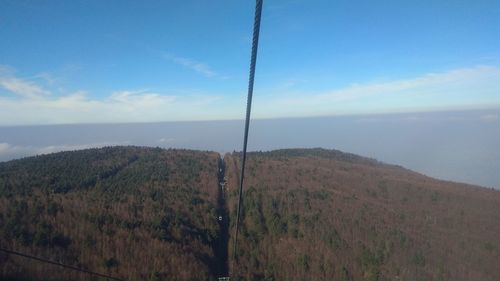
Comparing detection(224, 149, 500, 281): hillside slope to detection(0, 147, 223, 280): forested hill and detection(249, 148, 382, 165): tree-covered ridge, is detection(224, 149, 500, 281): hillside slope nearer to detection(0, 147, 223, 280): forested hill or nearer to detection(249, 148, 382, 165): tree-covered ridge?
detection(0, 147, 223, 280): forested hill

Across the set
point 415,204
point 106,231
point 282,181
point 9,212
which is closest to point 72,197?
point 9,212

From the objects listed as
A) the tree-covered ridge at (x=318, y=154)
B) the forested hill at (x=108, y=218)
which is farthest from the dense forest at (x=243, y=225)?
the tree-covered ridge at (x=318, y=154)

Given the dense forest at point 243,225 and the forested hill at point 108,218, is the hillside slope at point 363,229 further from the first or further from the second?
the forested hill at point 108,218

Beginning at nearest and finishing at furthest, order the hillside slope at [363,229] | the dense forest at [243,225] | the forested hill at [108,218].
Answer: the forested hill at [108,218] < the dense forest at [243,225] < the hillside slope at [363,229]

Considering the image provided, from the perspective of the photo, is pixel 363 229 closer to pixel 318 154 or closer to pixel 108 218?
pixel 108 218

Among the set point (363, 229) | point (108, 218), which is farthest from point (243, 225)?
point (108, 218)

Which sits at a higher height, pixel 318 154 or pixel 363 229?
pixel 318 154
